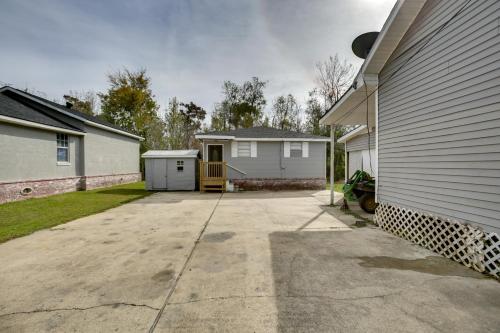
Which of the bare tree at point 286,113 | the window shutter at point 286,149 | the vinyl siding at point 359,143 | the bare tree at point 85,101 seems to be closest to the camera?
the vinyl siding at point 359,143

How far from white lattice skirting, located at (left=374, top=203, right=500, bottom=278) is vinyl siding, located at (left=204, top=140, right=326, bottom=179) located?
8362mm

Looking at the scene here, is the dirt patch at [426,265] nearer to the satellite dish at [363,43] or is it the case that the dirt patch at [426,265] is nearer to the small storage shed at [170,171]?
the satellite dish at [363,43]

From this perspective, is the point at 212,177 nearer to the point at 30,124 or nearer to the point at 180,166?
the point at 180,166

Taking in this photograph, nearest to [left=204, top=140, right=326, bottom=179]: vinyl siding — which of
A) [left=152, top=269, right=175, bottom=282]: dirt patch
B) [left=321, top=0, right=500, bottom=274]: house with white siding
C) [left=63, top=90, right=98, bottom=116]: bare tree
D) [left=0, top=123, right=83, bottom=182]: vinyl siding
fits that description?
[left=0, top=123, right=83, bottom=182]: vinyl siding

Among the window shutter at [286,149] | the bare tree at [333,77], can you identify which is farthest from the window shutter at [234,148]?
the bare tree at [333,77]

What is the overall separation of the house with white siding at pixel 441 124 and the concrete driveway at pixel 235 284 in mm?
585

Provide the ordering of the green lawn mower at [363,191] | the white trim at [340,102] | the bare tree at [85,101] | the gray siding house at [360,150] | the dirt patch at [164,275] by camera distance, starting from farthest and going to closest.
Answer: the bare tree at [85,101], the gray siding house at [360,150], the green lawn mower at [363,191], the white trim at [340,102], the dirt patch at [164,275]

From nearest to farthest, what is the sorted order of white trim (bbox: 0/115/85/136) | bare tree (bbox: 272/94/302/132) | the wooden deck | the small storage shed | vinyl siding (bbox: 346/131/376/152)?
white trim (bbox: 0/115/85/136) < vinyl siding (bbox: 346/131/376/152) < the wooden deck < the small storage shed < bare tree (bbox: 272/94/302/132)

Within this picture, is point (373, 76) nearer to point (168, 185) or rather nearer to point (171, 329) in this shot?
point (171, 329)

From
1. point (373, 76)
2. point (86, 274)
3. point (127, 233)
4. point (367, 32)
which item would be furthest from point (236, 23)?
point (86, 274)

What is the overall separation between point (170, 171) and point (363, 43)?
36.4 ft

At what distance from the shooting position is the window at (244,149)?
13.4m

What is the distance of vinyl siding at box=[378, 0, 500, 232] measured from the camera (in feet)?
10.3

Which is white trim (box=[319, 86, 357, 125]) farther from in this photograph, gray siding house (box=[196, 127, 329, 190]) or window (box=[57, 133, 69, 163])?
window (box=[57, 133, 69, 163])
